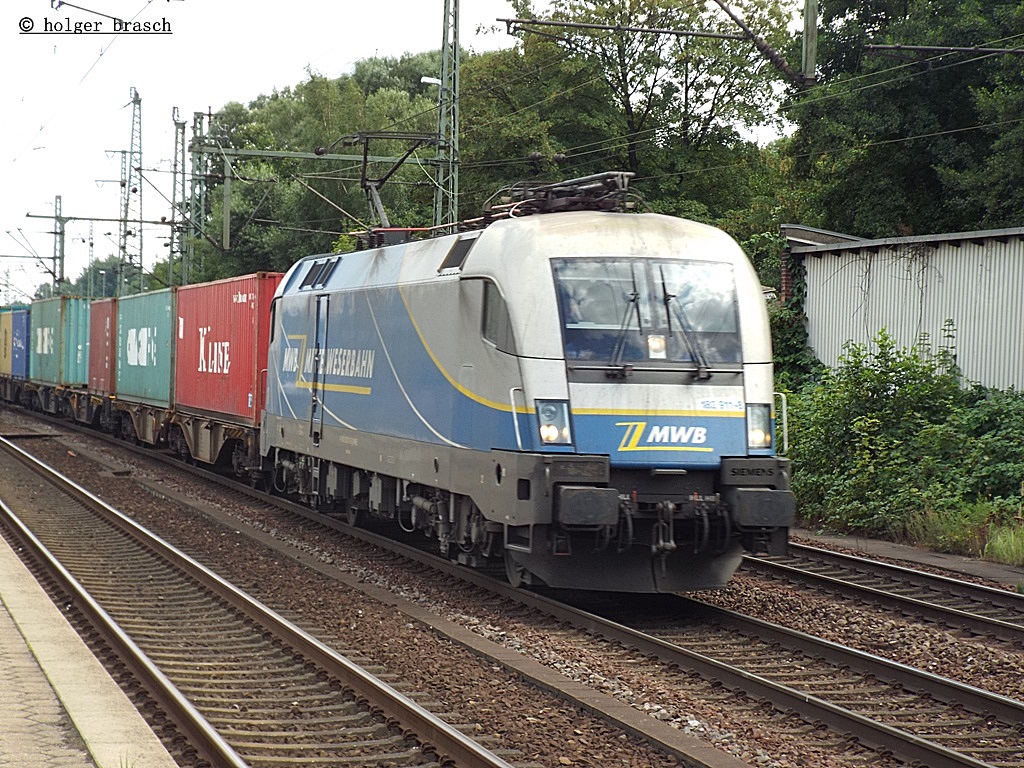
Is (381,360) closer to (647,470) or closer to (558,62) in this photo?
(647,470)

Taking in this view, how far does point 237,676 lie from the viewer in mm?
8727

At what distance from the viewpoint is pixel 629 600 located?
1132cm

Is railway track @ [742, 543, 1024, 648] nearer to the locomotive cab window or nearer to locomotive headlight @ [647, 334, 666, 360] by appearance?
locomotive headlight @ [647, 334, 666, 360]

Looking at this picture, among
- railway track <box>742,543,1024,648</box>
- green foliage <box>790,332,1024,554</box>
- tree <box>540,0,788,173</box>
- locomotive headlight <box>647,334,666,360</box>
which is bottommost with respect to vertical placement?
railway track <box>742,543,1024,648</box>

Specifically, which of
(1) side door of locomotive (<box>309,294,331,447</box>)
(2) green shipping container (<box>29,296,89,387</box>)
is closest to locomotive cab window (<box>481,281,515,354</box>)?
(1) side door of locomotive (<box>309,294,331,447</box>)

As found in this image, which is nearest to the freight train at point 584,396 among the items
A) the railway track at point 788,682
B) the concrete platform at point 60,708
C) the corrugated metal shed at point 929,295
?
the railway track at point 788,682

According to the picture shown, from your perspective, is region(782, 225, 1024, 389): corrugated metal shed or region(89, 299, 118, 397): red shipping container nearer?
region(782, 225, 1024, 389): corrugated metal shed

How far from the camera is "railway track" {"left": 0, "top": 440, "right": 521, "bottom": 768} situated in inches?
270

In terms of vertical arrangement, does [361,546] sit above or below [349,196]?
below

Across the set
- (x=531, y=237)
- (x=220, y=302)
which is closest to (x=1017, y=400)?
(x=531, y=237)

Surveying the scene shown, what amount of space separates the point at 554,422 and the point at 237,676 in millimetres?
2978

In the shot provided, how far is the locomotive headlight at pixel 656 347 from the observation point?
1021 centimetres

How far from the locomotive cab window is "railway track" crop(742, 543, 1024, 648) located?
3919 mm

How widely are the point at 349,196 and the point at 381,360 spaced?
41.0 metres
